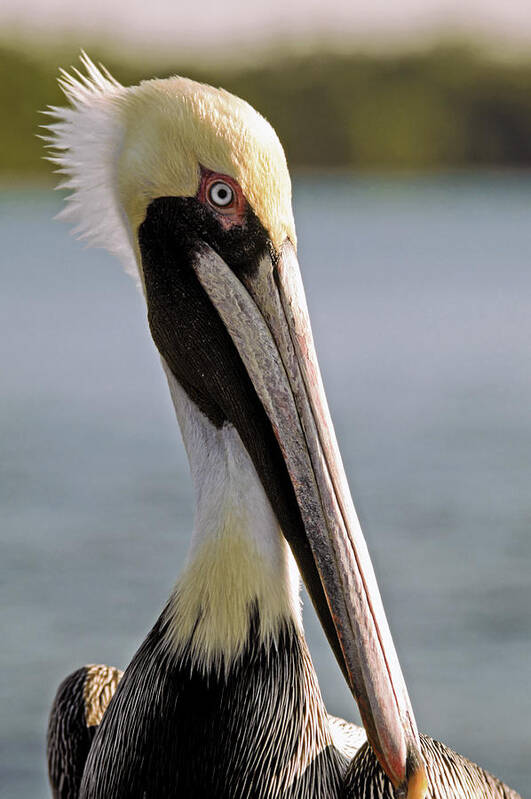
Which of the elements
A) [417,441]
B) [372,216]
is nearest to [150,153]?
[417,441]

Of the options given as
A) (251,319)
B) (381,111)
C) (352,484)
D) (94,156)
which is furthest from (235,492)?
(381,111)

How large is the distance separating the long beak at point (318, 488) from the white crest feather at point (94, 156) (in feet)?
0.81

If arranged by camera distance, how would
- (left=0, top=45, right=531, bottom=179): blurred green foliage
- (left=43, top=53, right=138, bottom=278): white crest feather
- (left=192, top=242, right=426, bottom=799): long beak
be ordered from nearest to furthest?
1. (left=192, top=242, right=426, bottom=799): long beak
2. (left=43, top=53, right=138, bottom=278): white crest feather
3. (left=0, top=45, right=531, bottom=179): blurred green foliage

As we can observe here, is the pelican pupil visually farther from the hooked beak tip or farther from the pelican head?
the hooked beak tip

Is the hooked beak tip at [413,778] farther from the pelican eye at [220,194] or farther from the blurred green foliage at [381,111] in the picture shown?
the blurred green foliage at [381,111]

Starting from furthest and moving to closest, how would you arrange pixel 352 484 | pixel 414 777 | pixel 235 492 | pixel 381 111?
1. pixel 381 111
2. pixel 352 484
3. pixel 235 492
4. pixel 414 777

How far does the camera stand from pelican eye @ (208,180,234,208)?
78.9 inches

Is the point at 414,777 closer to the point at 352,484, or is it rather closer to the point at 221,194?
the point at 221,194

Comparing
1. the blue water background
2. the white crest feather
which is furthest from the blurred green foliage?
the white crest feather

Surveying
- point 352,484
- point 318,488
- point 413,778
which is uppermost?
point 318,488

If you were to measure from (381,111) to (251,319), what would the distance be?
19453mm

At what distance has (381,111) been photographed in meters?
20.8

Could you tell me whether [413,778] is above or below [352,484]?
below

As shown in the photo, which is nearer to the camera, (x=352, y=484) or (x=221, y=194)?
(x=221, y=194)
